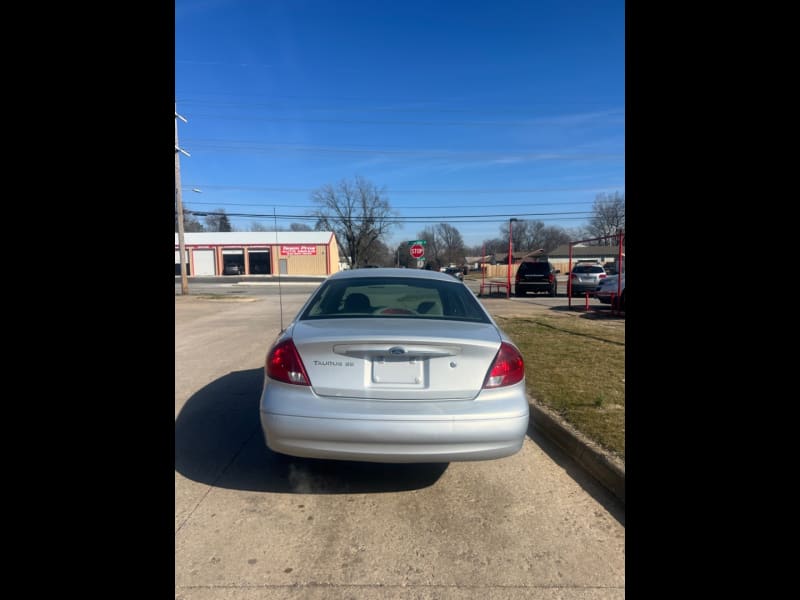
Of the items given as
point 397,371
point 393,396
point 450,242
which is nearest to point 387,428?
point 393,396

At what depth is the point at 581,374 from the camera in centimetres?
593

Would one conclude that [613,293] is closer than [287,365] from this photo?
No

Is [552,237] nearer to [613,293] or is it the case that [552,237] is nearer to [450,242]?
[450,242]

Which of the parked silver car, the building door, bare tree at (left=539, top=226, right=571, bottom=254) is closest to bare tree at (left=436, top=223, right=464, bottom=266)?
bare tree at (left=539, top=226, right=571, bottom=254)

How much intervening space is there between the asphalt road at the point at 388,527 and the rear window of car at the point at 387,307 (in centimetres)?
118

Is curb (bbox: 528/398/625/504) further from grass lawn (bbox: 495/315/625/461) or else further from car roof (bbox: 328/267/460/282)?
car roof (bbox: 328/267/460/282)

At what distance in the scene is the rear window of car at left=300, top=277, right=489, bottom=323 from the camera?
356cm

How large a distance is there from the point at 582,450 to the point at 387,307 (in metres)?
1.95

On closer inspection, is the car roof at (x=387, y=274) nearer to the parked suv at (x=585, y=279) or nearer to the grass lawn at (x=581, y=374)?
the grass lawn at (x=581, y=374)
